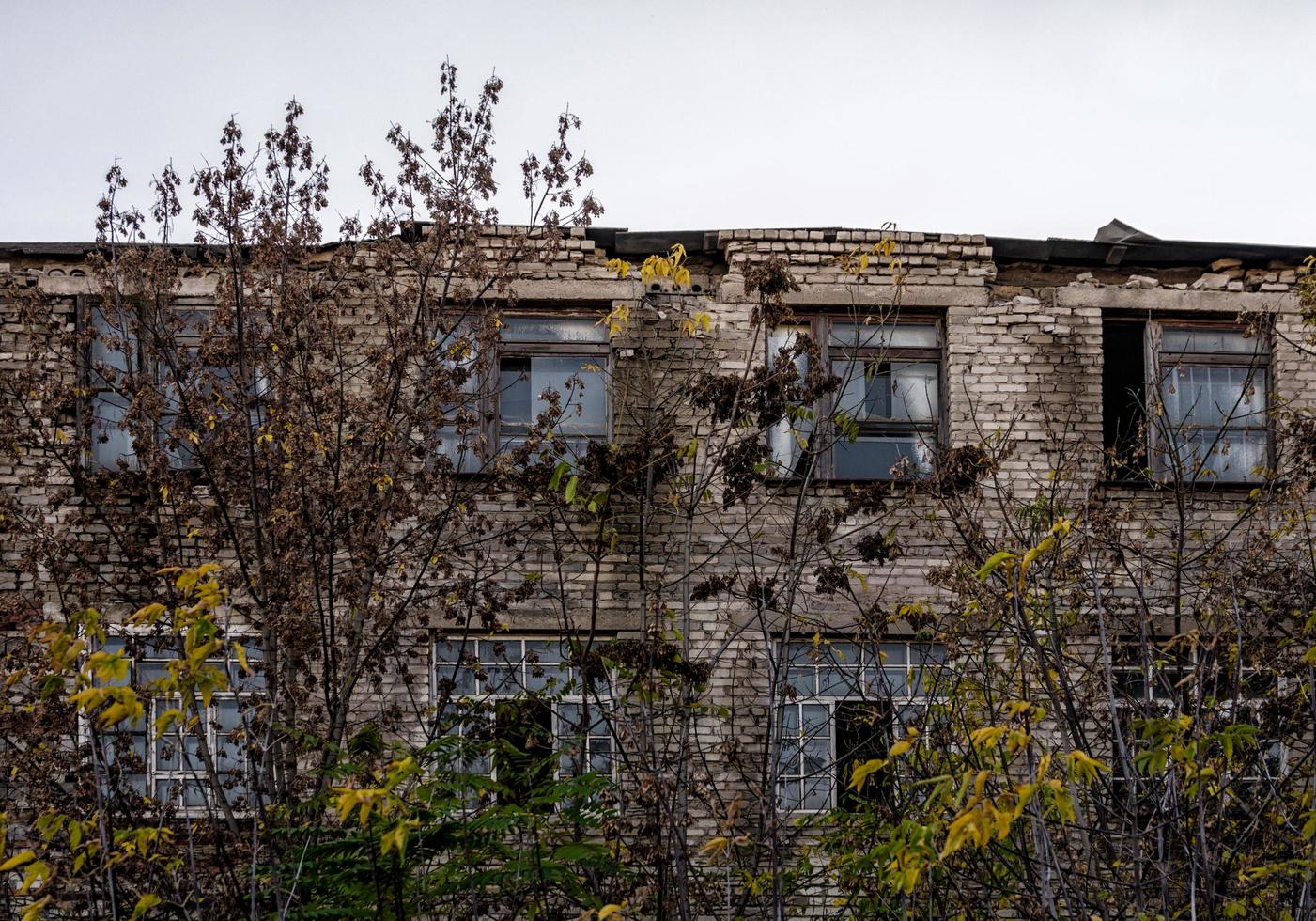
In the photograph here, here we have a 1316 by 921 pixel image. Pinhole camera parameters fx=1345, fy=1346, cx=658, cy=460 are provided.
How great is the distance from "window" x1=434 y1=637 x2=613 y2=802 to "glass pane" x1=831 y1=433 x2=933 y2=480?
9.04 ft

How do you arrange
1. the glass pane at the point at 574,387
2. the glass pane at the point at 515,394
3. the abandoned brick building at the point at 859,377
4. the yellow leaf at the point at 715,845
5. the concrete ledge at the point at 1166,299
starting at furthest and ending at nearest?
the concrete ledge at the point at 1166,299 < the glass pane at the point at 574,387 < the glass pane at the point at 515,394 < the abandoned brick building at the point at 859,377 < the yellow leaf at the point at 715,845

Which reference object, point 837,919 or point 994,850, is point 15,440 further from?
point 994,850

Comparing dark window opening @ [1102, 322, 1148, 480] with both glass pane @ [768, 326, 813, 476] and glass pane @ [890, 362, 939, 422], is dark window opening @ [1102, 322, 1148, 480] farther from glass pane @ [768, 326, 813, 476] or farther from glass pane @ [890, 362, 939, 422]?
glass pane @ [768, 326, 813, 476]

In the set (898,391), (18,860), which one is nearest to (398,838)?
(18,860)

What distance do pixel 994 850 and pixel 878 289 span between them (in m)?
5.58

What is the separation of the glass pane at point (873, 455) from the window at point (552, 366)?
1.95 meters

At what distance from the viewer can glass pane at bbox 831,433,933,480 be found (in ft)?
36.1

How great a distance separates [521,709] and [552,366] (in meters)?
3.71

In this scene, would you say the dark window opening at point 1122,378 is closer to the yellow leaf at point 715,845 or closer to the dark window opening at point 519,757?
the dark window opening at point 519,757

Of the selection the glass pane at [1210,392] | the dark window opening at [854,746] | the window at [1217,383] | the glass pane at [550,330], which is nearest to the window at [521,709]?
the dark window opening at [854,746]

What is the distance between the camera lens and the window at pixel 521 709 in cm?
730

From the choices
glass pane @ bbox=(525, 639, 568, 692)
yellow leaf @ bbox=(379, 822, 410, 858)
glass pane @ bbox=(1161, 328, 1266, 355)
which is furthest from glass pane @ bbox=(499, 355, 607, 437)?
yellow leaf @ bbox=(379, 822, 410, 858)

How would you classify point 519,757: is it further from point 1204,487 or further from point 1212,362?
point 1212,362

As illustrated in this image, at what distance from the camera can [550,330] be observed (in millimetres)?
11047
